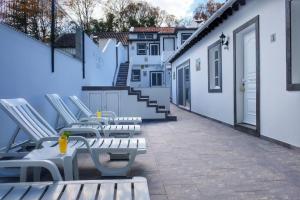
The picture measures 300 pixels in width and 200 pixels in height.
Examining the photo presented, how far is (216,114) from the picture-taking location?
35.6 ft

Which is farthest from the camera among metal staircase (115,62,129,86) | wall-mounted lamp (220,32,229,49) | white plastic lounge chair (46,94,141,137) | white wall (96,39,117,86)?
metal staircase (115,62,129,86)

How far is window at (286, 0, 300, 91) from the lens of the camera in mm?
5719

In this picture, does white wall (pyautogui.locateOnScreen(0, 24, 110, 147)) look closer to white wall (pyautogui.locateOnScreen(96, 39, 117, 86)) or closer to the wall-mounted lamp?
the wall-mounted lamp

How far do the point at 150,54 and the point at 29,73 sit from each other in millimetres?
25841

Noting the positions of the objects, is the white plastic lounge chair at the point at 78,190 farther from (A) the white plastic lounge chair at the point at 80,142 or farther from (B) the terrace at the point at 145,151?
(A) the white plastic lounge chair at the point at 80,142

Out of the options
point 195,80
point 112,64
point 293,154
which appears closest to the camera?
point 293,154

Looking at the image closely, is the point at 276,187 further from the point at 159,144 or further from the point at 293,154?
the point at 159,144

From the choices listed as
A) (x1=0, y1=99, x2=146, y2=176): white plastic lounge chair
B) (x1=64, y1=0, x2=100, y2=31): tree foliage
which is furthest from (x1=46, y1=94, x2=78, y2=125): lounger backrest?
(x1=64, y1=0, x2=100, y2=31): tree foliage

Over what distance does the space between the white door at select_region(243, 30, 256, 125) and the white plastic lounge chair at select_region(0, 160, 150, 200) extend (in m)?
6.17

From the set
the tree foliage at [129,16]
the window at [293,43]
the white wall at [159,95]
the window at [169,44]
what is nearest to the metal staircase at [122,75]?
the white wall at [159,95]

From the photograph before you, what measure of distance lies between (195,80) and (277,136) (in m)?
7.92

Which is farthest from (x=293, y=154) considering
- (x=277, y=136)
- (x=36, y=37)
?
(x=36, y=37)

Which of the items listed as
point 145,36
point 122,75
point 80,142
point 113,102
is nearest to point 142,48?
point 145,36

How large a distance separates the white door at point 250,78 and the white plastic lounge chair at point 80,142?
4.25m
